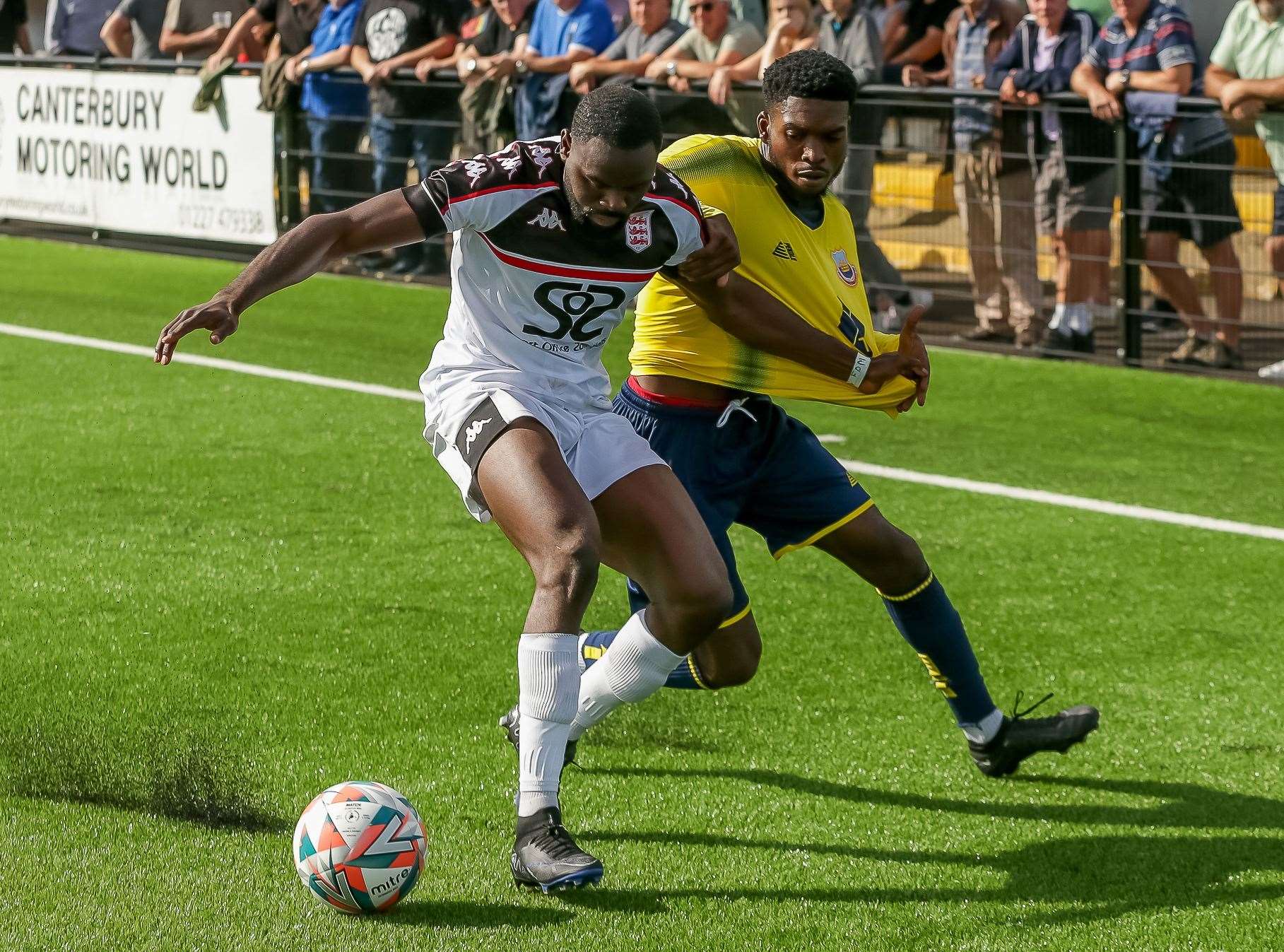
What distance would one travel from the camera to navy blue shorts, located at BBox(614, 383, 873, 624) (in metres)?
5.38

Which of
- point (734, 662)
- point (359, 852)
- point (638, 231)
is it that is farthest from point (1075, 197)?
point (359, 852)

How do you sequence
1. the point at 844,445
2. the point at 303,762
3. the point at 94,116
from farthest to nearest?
the point at 94,116 → the point at 844,445 → the point at 303,762

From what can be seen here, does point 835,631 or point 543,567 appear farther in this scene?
point 835,631

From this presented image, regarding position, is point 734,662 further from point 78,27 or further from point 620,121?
point 78,27

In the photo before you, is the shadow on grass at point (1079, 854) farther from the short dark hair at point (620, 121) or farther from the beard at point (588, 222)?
the short dark hair at point (620, 121)

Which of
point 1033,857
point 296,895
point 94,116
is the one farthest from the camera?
point 94,116

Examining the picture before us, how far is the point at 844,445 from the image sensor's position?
9898 millimetres

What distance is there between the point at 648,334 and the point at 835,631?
179 centimetres

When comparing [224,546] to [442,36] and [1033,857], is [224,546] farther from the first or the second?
[442,36]

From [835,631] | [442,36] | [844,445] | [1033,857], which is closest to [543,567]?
[1033,857]

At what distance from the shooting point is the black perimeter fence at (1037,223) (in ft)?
36.3

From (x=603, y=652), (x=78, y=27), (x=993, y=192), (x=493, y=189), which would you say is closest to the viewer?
(x=493, y=189)

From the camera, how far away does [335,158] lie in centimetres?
1537

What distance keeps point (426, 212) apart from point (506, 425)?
1.90 ft
